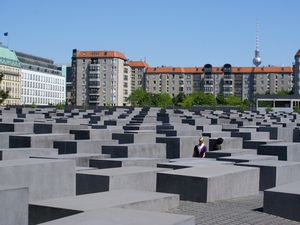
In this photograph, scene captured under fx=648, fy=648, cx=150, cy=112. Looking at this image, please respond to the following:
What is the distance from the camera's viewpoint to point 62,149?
53.0 feet

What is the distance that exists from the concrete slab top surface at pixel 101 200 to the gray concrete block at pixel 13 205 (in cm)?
27

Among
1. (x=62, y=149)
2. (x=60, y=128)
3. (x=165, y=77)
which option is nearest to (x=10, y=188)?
(x=62, y=149)

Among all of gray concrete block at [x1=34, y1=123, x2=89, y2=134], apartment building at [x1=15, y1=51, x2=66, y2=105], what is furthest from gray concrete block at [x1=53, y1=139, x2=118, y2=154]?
apartment building at [x1=15, y1=51, x2=66, y2=105]

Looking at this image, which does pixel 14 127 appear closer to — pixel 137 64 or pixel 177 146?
pixel 177 146

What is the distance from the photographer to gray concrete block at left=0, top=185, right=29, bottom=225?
7574 millimetres

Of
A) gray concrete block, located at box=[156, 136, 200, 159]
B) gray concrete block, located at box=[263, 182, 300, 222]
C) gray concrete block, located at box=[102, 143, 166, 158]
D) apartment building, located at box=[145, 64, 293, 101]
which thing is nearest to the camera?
gray concrete block, located at box=[263, 182, 300, 222]

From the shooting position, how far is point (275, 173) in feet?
38.3

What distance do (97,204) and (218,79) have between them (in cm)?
16230

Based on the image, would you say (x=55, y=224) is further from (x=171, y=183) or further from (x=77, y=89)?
(x=77, y=89)

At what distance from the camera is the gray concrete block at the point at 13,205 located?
298 inches

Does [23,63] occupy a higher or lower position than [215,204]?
higher

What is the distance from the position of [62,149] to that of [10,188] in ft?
27.8

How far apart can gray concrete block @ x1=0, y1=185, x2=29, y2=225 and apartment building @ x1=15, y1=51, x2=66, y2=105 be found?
132 m

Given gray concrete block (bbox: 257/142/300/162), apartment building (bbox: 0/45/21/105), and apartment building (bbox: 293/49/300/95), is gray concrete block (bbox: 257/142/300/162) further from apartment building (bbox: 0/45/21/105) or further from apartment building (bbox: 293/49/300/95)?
apartment building (bbox: 293/49/300/95)
